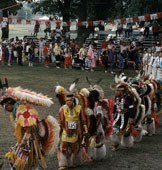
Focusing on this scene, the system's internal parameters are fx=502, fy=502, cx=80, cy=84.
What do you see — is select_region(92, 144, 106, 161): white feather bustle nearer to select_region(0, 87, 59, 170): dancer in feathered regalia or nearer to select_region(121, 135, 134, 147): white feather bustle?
select_region(121, 135, 134, 147): white feather bustle

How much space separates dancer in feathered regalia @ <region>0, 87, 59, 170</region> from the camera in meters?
7.99

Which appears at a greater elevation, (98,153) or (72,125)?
(72,125)

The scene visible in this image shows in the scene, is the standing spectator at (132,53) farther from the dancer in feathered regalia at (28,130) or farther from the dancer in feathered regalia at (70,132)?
the dancer in feathered regalia at (28,130)

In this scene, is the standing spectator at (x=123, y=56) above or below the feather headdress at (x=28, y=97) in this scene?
below

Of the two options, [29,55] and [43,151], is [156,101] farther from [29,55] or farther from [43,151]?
[29,55]

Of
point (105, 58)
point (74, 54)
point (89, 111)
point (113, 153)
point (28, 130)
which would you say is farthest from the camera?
point (74, 54)

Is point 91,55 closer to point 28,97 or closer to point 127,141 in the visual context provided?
point 127,141

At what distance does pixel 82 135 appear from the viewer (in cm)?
969

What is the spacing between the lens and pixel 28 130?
8.09 metres

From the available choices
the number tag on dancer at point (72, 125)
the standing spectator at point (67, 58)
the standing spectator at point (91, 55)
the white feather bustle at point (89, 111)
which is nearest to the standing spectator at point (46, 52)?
the standing spectator at point (67, 58)

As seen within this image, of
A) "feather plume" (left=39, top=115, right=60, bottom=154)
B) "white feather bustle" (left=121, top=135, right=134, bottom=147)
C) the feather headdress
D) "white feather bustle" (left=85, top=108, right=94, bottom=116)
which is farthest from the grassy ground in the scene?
the feather headdress

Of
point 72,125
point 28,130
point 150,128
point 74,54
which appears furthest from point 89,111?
point 74,54

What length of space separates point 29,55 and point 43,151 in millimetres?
23323

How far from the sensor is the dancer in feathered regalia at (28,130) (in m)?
7.99
